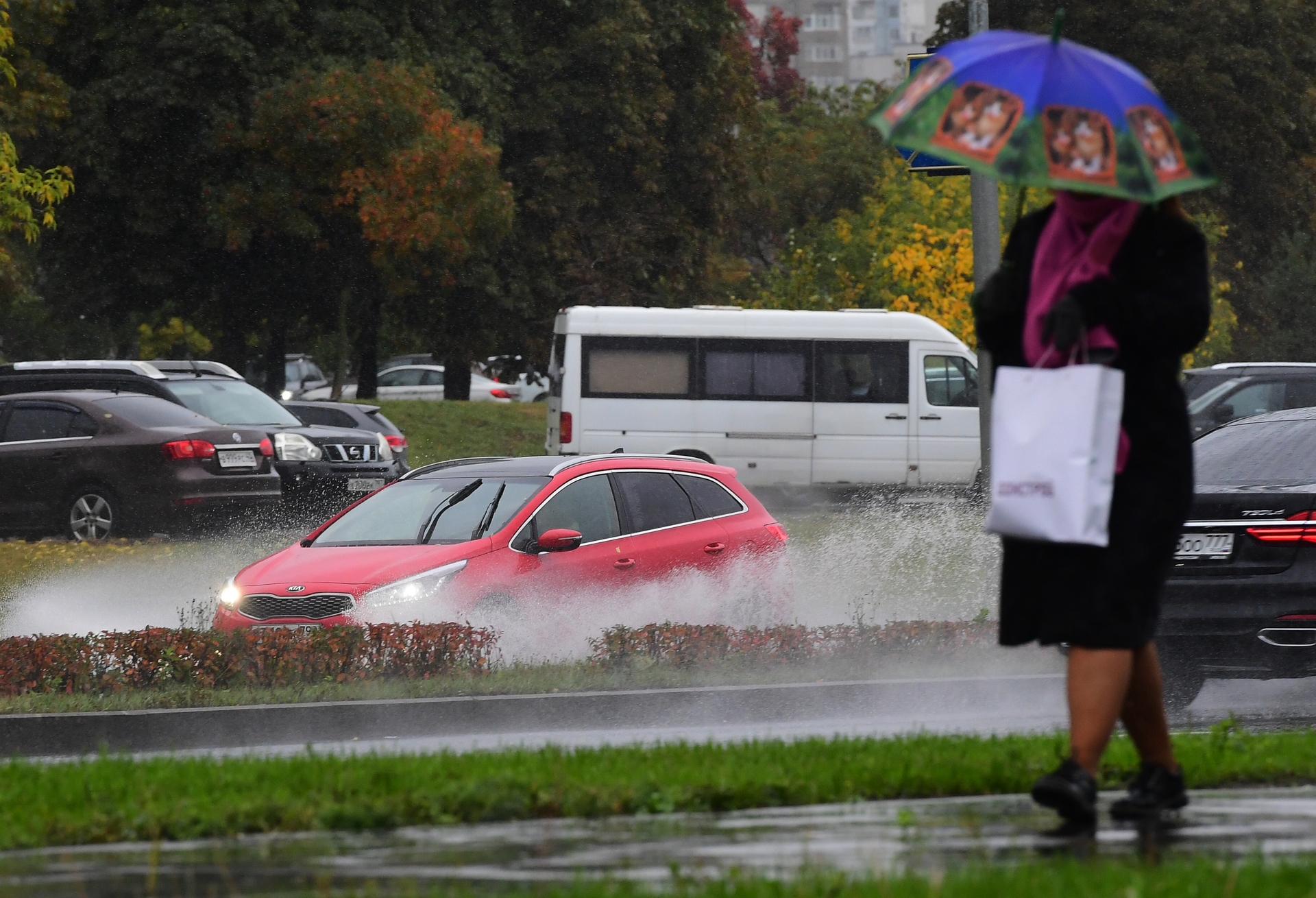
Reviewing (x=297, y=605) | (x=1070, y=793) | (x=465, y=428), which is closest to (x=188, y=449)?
(x=297, y=605)

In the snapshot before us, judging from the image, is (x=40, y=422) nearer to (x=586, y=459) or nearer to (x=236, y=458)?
(x=236, y=458)

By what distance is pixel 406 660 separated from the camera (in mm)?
11078

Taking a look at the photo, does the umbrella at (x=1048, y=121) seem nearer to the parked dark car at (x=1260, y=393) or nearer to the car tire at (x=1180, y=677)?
the car tire at (x=1180, y=677)

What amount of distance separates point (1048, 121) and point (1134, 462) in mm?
927

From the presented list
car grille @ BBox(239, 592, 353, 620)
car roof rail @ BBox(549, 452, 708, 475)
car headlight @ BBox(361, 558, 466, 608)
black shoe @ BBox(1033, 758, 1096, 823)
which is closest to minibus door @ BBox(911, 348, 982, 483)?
car roof rail @ BBox(549, 452, 708, 475)

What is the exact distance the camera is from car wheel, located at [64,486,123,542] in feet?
64.9

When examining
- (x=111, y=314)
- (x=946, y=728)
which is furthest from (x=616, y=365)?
(x=946, y=728)

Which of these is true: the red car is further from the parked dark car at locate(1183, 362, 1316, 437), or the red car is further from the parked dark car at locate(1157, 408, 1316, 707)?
the parked dark car at locate(1183, 362, 1316, 437)

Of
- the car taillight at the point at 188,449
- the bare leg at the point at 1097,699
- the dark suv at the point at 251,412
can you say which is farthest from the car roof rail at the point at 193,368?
the bare leg at the point at 1097,699

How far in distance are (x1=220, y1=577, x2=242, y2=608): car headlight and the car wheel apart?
24.8 feet

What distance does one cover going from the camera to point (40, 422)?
2012 centimetres

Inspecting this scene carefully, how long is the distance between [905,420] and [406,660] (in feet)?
62.3

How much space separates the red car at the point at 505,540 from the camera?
40.2ft

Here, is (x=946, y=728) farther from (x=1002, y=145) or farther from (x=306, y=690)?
(x=1002, y=145)
